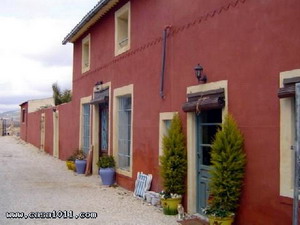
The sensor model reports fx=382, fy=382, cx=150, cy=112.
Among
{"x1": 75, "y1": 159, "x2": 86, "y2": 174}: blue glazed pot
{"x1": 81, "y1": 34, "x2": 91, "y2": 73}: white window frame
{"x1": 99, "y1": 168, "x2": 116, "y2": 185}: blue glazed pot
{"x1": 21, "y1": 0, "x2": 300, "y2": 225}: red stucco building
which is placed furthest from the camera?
{"x1": 81, "y1": 34, "x2": 91, "y2": 73}: white window frame

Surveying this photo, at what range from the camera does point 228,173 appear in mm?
5980

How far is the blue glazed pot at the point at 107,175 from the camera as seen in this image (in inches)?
431

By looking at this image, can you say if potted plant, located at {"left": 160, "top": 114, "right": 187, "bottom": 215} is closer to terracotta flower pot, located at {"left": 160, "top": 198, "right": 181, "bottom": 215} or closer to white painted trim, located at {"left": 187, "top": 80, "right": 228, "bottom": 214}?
terracotta flower pot, located at {"left": 160, "top": 198, "right": 181, "bottom": 215}

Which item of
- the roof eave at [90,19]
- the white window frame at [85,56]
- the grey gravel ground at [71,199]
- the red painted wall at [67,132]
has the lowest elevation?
the grey gravel ground at [71,199]

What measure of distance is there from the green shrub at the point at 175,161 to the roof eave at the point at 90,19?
17.4 feet

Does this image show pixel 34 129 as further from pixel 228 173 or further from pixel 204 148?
pixel 228 173

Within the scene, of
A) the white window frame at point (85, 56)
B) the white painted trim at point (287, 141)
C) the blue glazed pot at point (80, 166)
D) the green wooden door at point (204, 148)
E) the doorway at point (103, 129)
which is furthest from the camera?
the white window frame at point (85, 56)

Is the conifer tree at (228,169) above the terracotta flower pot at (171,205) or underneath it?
above

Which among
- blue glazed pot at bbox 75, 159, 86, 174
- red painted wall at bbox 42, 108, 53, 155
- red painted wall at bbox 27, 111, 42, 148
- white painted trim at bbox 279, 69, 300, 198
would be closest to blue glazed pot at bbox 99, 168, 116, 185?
blue glazed pot at bbox 75, 159, 86, 174

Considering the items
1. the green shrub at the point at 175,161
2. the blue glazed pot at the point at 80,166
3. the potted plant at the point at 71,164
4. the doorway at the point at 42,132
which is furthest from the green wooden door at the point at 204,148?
the doorway at the point at 42,132

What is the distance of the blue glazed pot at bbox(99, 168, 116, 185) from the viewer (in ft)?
35.9

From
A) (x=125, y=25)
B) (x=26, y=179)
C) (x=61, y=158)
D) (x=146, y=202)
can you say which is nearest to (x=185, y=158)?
(x=146, y=202)

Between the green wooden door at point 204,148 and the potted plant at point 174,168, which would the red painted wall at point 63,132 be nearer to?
the potted plant at point 174,168

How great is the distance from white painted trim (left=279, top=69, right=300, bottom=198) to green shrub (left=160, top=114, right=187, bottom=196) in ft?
8.54
